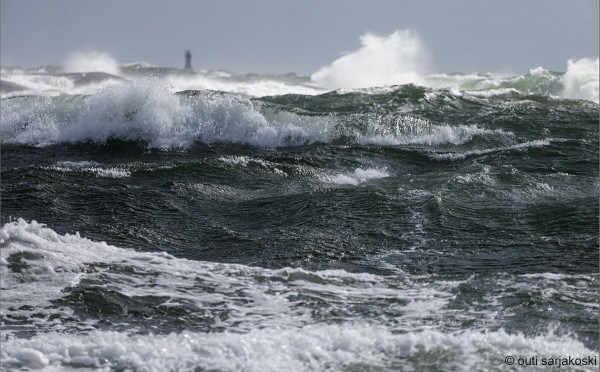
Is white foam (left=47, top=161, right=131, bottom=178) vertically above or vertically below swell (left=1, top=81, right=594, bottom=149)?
below

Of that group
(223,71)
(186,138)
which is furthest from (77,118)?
(223,71)

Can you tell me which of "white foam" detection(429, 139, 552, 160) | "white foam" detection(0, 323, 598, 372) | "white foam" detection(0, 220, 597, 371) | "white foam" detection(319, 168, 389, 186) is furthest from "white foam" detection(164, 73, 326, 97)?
"white foam" detection(0, 323, 598, 372)

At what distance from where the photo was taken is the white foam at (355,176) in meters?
11.7

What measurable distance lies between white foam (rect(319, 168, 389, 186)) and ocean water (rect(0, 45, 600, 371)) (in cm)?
5

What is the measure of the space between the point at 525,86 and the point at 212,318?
81.2 feet

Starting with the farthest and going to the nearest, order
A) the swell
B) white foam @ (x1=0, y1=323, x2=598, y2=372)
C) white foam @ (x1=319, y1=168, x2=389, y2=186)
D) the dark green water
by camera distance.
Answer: the swell, white foam @ (x1=319, y1=168, x2=389, y2=186), the dark green water, white foam @ (x1=0, y1=323, x2=598, y2=372)

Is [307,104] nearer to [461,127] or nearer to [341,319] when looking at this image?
[461,127]

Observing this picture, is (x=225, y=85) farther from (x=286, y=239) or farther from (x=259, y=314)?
(x=259, y=314)

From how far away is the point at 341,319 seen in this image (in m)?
5.82

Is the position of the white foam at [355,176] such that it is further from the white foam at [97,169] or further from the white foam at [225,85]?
the white foam at [225,85]

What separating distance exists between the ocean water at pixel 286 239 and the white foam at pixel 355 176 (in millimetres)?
54

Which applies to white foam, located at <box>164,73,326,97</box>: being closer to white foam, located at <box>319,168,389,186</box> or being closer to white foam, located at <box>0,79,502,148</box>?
white foam, located at <box>0,79,502,148</box>

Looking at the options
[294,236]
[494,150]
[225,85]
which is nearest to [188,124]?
[494,150]

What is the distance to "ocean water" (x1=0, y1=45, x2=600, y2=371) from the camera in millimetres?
5316
